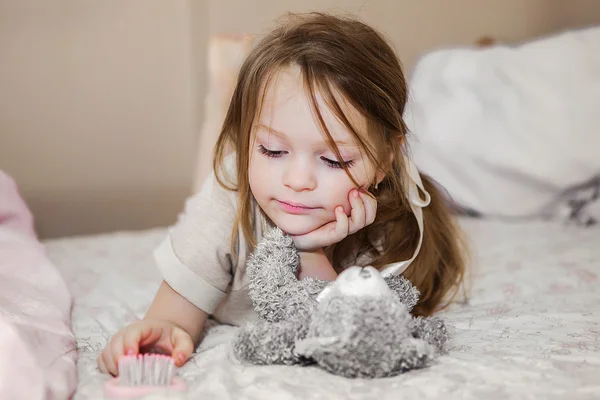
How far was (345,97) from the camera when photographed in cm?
89

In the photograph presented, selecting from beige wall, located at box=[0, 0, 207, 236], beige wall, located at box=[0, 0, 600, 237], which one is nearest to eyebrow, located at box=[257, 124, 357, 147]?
beige wall, located at box=[0, 0, 600, 237]

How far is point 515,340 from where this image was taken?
907 millimetres

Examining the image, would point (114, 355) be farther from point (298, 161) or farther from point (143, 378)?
point (298, 161)

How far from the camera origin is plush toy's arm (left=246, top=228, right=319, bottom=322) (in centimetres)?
85

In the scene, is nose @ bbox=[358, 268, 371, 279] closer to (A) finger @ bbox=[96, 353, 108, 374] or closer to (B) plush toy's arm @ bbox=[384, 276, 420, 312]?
(B) plush toy's arm @ bbox=[384, 276, 420, 312]

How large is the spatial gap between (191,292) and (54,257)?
0.61 metres

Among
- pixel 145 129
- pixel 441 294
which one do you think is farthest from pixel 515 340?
pixel 145 129

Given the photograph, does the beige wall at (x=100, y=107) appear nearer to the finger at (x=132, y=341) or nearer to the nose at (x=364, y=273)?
the finger at (x=132, y=341)

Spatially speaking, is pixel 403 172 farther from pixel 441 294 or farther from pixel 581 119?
pixel 581 119

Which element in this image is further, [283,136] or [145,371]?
[283,136]

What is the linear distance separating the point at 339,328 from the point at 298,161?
23 centimetres

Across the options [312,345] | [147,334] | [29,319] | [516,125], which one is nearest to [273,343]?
[312,345]

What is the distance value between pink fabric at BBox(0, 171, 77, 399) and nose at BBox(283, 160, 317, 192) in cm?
32

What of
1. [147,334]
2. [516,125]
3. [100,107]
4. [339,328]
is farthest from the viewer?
[100,107]
